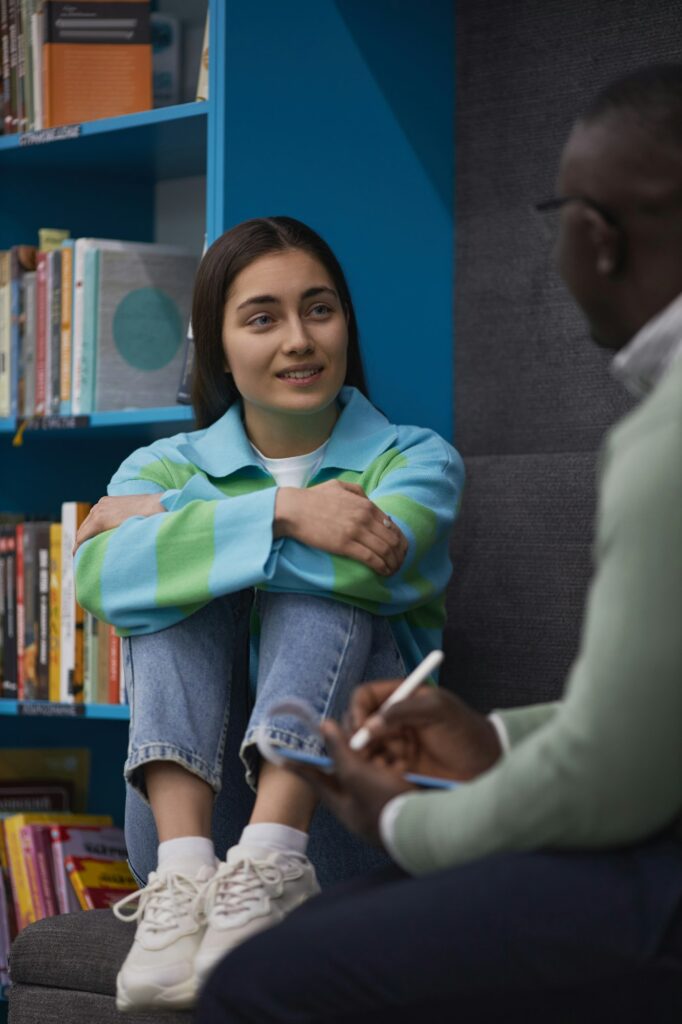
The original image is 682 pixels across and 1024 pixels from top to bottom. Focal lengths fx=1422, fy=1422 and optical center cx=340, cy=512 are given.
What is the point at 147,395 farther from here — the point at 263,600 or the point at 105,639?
the point at 263,600

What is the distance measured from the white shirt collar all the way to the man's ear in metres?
0.05

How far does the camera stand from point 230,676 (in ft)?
5.55

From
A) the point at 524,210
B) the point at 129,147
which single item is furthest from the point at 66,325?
the point at 524,210

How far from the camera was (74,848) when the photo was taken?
2395mm

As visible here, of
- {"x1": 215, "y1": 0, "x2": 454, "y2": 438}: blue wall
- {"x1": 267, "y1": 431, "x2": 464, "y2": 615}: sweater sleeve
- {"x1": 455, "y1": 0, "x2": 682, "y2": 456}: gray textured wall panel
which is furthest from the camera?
{"x1": 455, "y1": 0, "x2": 682, "y2": 456}: gray textured wall panel

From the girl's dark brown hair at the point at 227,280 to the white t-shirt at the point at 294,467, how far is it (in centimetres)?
14

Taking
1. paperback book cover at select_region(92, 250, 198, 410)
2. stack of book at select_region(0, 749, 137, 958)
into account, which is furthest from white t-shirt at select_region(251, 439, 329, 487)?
stack of book at select_region(0, 749, 137, 958)

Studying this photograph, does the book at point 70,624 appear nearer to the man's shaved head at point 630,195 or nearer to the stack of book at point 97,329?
the stack of book at point 97,329

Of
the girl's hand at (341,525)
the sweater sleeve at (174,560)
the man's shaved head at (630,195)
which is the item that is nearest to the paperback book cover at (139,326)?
the sweater sleeve at (174,560)

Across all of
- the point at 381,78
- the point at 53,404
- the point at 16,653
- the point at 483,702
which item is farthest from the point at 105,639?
the point at 381,78

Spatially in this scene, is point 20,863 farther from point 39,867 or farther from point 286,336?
point 286,336

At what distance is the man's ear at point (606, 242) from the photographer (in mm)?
990

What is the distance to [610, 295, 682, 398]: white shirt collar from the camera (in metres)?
0.96

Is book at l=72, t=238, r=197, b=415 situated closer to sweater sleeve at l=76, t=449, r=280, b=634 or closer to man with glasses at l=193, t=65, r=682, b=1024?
sweater sleeve at l=76, t=449, r=280, b=634
